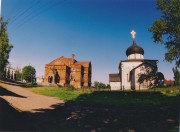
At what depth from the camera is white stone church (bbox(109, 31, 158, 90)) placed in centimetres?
4358

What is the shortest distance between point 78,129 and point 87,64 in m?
52.6

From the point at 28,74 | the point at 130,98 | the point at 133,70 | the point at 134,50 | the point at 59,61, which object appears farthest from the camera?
the point at 28,74

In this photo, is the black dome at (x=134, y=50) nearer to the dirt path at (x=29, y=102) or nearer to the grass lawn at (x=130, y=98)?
the grass lawn at (x=130, y=98)

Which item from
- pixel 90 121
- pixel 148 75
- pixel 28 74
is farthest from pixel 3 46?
pixel 90 121

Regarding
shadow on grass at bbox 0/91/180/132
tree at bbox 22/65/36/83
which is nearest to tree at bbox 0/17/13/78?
shadow on grass at bbox 0/91/180/132

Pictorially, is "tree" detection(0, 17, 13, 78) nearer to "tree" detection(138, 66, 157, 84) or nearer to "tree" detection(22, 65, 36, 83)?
"tree" detection(138, 66, 157, 84)

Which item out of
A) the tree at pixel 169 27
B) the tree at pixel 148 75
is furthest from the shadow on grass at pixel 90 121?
the tree at pixel 148 75

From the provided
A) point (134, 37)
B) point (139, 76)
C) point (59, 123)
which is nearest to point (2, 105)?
point (59, 123)

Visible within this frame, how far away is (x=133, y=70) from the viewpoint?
4438 centimetres

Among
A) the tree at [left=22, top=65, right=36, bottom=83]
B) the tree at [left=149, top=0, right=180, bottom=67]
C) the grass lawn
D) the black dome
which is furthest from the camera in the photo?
the tree at [left=22, top=65, right=36, bottom=83]

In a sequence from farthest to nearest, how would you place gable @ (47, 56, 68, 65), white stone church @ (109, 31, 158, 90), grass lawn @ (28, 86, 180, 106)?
gable @ (47, 56, 68, 65) < white stone church @ (109, 31, 158, 90) < grass lawn @ (28, 86, 180, 106)

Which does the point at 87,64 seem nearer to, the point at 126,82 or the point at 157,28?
the point at 126,82

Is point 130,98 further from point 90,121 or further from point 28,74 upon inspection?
point 28,74

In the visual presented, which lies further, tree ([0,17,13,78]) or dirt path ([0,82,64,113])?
tree ([0,17,13,78])
